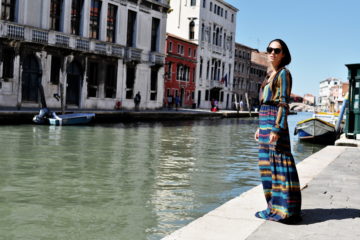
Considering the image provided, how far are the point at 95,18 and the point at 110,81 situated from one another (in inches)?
Result: 159

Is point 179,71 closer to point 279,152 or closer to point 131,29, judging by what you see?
point 131,29

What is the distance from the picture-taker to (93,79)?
104ft

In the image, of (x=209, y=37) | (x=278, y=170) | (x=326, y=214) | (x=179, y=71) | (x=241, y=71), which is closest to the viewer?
(x=278, y=170)

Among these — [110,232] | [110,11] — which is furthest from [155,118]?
[110,232]

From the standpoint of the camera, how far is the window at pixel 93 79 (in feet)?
103

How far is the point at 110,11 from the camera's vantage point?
32.6 meters

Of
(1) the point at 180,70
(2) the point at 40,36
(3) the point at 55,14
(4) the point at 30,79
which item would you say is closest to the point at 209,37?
(1) the point at 180,70

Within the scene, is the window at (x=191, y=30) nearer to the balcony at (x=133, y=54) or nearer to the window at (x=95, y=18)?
the balcony at (x=133, y=54)

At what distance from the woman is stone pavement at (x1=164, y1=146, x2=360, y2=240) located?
Answer: 175 mm

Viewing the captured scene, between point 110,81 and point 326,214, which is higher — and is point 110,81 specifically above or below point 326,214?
above

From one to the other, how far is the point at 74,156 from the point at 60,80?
59.9 feet

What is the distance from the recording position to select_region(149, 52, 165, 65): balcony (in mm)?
36438

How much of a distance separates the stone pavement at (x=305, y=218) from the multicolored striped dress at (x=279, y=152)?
17 centimetres

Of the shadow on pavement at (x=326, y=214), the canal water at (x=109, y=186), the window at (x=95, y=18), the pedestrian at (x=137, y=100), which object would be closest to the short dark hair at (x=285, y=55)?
the shadow on pavement at (x=326, y=214)
